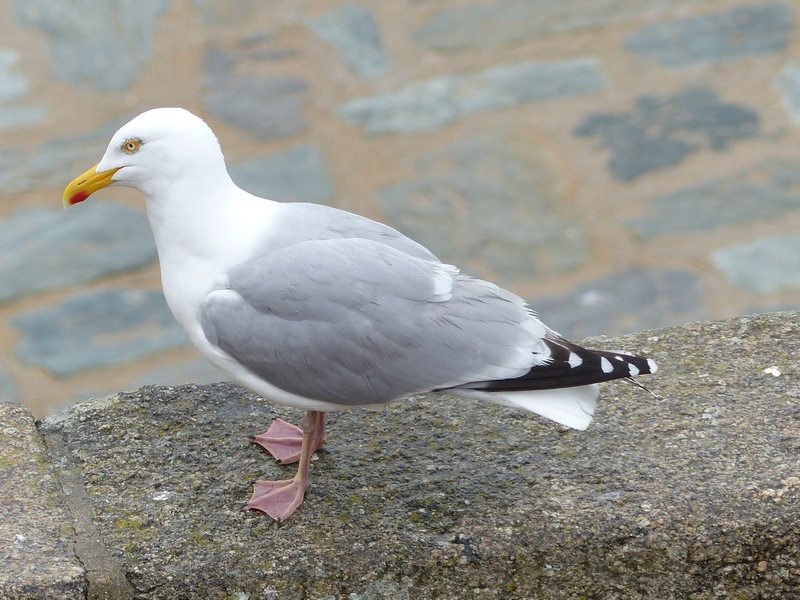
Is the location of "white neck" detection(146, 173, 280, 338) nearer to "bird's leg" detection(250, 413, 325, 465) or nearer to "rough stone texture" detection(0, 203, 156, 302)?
"bird's leg" detection(250, 413, 325, 465)

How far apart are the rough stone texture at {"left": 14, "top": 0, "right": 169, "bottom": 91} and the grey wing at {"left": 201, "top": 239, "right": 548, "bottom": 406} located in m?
2.98

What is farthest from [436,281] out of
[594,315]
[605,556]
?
[594,315]

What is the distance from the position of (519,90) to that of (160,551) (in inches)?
123

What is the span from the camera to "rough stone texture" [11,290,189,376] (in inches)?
148

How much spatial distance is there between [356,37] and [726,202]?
177cm

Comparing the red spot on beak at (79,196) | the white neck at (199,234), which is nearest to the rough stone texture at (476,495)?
the white neck at (199,234)

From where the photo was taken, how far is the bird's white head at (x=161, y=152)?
2105mm

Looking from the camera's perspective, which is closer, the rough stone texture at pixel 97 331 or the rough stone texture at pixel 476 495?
the rough stone texture at pixel 476 495

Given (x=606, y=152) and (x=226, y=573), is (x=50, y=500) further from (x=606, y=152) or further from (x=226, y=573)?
(x=606, y=152)

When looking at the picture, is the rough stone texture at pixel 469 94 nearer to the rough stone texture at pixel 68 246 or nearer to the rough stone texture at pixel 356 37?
the rough stone texture at pixel 356 37

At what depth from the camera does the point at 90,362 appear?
12.3 feet

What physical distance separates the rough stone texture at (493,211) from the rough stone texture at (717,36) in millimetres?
870

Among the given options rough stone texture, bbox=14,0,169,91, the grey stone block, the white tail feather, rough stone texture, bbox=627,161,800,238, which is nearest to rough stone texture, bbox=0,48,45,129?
rough stone texture, bbox=14,0,169,91

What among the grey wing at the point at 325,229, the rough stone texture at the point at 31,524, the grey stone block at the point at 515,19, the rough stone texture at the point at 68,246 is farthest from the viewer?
the grey stone block at the point at 515,19
